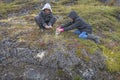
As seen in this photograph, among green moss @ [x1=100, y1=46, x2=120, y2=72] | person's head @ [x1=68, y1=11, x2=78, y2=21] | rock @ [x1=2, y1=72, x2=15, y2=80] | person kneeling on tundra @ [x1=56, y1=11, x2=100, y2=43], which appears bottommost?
green moss @ [x1=100, y1=46, x2=120, y2=72]

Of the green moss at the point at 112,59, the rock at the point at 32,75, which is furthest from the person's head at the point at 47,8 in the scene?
the rock at the point at 32,75

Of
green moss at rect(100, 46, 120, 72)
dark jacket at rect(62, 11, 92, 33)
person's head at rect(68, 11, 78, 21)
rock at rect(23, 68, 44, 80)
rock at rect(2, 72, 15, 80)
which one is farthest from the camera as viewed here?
dark jacket at rect(62, 11, 92, 33)

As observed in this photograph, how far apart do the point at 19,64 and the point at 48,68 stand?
1.61 m

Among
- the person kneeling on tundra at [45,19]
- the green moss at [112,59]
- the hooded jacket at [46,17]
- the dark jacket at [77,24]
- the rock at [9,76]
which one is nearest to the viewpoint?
the rock at [9,76]

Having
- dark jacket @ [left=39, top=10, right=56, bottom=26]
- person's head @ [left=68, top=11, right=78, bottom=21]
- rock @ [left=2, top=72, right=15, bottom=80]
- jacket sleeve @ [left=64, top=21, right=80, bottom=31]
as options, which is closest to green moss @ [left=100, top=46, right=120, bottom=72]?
jacket sleeve @ [left=64, top=21, right=80, bottom=31]

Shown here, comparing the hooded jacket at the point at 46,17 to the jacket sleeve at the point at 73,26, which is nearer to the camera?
the jacket sleeve at the point at 73,26

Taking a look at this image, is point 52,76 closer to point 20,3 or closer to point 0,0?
point 20,3

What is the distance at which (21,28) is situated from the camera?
19641 millimetres

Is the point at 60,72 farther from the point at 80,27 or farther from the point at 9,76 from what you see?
the point at 80,27

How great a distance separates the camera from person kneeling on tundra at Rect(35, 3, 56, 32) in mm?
18359

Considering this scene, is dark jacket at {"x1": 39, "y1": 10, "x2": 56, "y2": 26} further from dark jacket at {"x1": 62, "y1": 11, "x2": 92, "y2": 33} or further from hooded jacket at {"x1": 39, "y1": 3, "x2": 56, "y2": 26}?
dark jacket at {"x1": 62, "y1": 11, "x2": 92, "y2": 33}

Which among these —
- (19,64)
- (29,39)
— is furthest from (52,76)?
(29,39)

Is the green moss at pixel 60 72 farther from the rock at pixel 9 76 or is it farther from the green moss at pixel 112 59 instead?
the green moss at pixel 112 59

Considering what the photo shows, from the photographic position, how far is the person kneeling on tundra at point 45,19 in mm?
18359
